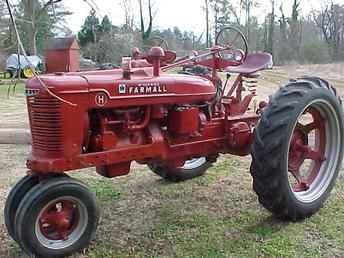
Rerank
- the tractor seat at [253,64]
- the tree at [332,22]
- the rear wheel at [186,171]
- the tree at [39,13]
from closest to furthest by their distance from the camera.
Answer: the tree at [39,13]
the tractor seat at [253,64]
the rear wheel at [186,171]
the tree at [332,22]

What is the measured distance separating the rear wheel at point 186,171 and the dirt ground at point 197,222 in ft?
0.24

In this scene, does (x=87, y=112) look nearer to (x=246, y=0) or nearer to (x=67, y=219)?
(x=67, y=219)

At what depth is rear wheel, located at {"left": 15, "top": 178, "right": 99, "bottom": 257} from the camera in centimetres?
306

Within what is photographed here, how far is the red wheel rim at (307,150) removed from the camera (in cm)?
409

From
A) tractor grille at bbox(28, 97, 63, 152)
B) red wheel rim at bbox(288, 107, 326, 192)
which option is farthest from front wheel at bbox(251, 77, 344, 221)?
tractor grille at bbox(28, 97, 63, 152)

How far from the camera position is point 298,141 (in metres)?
4.10

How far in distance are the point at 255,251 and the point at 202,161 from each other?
1.83 meters

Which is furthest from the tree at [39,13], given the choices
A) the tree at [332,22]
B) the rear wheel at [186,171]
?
the tree at [332,22]

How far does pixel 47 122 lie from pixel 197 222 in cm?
144

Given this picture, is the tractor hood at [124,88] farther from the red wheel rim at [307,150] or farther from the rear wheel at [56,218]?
the red wheel rim at [307,150]

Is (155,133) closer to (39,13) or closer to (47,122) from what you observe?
(47,122)

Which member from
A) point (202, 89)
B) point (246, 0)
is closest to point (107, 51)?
point (202, 89)

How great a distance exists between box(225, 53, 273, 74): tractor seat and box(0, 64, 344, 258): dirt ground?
112 cm

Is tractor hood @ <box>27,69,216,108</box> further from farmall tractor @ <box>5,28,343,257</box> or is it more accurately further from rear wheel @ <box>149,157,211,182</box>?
rear wheel @ <box>149,157,211,182</box>
